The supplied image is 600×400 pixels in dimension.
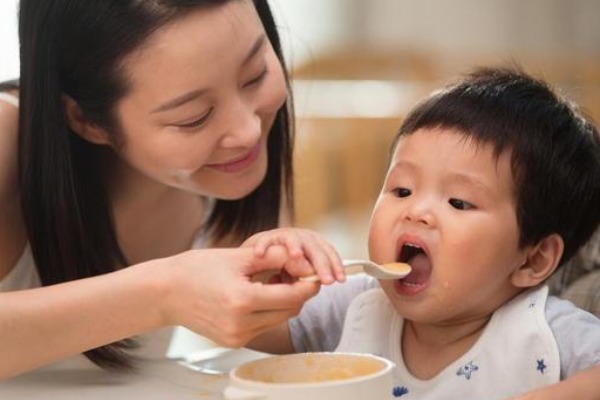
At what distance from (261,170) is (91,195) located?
264 millimetres

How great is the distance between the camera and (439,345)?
1.25 meters

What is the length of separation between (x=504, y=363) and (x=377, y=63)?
2965mm

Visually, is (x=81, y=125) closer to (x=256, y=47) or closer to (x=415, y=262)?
(x=256, y=47)

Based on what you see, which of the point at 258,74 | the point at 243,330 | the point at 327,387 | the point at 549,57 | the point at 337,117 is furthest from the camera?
the point at 549,57

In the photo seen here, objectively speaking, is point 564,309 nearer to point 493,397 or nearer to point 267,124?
point 493,397

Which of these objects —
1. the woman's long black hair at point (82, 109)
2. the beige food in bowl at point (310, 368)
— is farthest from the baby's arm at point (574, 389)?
the woman's long black hair at point (82, 109)

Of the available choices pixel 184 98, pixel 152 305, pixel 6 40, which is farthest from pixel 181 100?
pixel 6 40

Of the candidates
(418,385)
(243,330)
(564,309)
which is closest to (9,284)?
(243,330)

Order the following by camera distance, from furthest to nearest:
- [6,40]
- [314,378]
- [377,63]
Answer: [377,63] < [6,40] < [314,378]

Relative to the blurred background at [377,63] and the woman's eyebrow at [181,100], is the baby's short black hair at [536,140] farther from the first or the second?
the blurred background at [377,63]

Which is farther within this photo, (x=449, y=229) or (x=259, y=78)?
(x=259, y=78)

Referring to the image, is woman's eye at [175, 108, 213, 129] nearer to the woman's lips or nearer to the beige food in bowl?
the woman's lips

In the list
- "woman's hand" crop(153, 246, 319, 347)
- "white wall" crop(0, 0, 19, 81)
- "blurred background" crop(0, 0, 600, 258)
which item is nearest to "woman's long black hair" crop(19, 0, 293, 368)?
"woman's hand" crop(153, 246, 319, 347)

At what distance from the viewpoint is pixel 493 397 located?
3.83 ft
